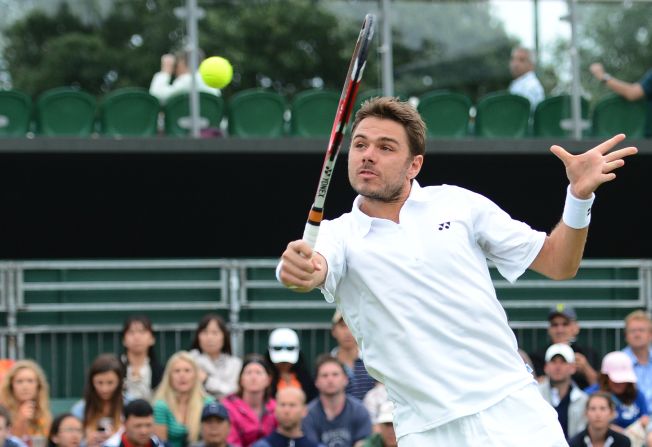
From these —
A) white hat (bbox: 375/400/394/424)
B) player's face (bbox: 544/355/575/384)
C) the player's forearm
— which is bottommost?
A: white hat (bbox: 375/400/394/424)

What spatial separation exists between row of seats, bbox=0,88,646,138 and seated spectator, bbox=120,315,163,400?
2597 mm

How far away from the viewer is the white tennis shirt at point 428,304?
4859 mm

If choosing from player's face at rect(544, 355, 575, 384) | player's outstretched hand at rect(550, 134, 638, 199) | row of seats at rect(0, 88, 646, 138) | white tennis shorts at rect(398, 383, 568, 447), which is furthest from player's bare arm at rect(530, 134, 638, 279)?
row of seats at rect(0, 88, 646, 138)

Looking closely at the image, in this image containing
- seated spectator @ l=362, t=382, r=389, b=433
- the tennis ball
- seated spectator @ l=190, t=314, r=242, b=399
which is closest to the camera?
seated spectator @ l=362, t=382, r=389, b=433

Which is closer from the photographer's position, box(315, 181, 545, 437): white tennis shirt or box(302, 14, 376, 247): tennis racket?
box(302, 14, 376, 247): tennis racket

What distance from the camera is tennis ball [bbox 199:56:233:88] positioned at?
12.4m

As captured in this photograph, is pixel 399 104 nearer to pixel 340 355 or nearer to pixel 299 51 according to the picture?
pixel 340 355

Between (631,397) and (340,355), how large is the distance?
7.91 ft

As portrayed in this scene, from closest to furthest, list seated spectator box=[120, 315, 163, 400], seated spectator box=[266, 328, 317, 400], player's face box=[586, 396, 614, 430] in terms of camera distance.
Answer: player's face box=[586, 396, 614, 430], seated spectator box=[120, 315, 163, 400], seated spectator box=[266, 328, 317, 400]

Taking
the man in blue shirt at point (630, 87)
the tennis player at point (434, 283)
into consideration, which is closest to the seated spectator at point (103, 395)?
the tennis player at point (434, 283)

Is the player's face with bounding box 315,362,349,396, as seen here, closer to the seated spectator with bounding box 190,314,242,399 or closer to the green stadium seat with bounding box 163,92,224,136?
the seated spectator with bounding box 190,314,242,399

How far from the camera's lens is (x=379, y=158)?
4.95 meters

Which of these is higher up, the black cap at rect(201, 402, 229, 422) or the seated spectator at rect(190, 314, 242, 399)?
the seated spectator at rect(190, 314, 242, 399)

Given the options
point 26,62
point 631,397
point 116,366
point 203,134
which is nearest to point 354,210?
point 116,366
